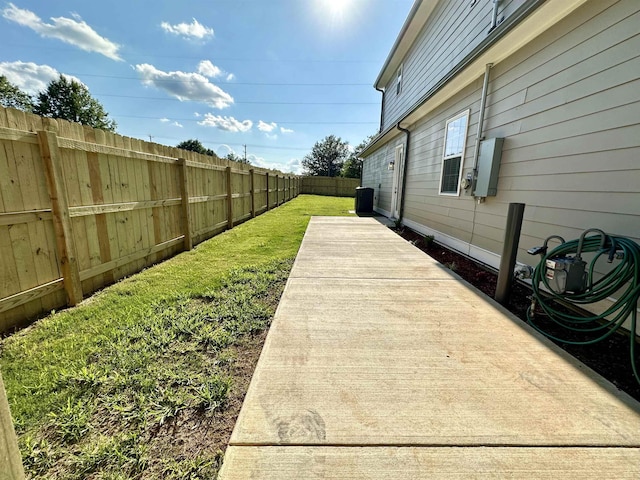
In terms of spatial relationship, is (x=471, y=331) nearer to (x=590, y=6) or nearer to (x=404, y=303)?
(x=404, y=303)

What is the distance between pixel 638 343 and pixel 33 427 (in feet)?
12.8

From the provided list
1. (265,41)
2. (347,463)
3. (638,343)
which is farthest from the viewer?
(265,41)

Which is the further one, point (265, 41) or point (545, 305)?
point (265, 41)

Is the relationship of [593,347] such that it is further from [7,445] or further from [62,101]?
[62,101]

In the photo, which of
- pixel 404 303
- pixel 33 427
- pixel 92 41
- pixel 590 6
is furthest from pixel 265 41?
pixel 92 41

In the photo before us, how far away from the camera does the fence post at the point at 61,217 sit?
7.81 ft

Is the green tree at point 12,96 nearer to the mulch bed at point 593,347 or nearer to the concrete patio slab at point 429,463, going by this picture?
the concrete patio slab at point 429,463

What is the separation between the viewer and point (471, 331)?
2.19 m

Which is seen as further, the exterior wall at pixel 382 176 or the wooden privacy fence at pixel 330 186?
the wooden privacy fence at pixel 330 186

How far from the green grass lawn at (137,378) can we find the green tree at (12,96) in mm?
41685

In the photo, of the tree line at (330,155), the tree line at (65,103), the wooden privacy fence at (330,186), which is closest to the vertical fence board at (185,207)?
the wooden privacy fence at (330,186)

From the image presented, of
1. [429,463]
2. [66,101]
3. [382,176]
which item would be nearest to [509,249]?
[429,463]

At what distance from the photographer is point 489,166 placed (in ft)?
12.0

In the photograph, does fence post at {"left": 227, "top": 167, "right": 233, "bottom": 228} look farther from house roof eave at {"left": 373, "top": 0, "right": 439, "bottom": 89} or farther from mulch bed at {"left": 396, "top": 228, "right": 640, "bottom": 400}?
house roof eave at {"left": 373, "top": 0, "right": 439, "bottom": 89}
